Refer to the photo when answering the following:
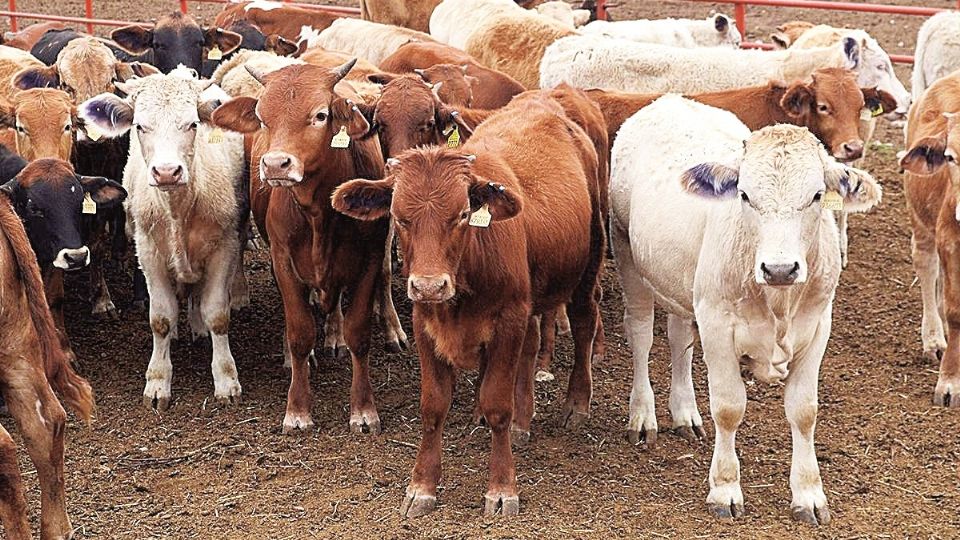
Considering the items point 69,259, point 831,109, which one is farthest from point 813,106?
point 69,259

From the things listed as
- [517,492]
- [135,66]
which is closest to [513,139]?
[517,492]

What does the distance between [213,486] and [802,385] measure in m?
2.77

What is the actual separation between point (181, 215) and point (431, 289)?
2.39m

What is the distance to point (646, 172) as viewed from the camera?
6.66m

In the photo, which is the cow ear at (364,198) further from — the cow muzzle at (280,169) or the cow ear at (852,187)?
the cow ear at (852,187)

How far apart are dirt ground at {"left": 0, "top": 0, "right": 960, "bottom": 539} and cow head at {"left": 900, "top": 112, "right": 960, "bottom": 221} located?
1.25 m

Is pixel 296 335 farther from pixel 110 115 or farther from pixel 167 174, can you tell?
pixel 110 115

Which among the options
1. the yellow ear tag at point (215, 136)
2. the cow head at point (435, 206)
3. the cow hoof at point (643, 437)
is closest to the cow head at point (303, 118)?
the yellow ear tag at point (215, 136)

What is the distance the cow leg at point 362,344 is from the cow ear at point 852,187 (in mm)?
2485

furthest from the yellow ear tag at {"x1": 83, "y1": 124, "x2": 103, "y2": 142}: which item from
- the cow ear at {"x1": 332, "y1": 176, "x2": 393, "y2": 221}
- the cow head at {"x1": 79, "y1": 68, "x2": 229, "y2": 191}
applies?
the cow ear at {"x1": 332, "y1": 176, "x2": 393, "y2": 221}

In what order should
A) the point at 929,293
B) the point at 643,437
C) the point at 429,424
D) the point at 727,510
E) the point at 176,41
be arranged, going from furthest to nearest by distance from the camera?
the point at 176,41, the point at 929,293, the point at 643,437, the point at 429,424, the point at 727,510

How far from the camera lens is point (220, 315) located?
734cm

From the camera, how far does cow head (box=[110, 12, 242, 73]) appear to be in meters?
9.82

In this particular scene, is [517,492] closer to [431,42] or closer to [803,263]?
[803,263]
